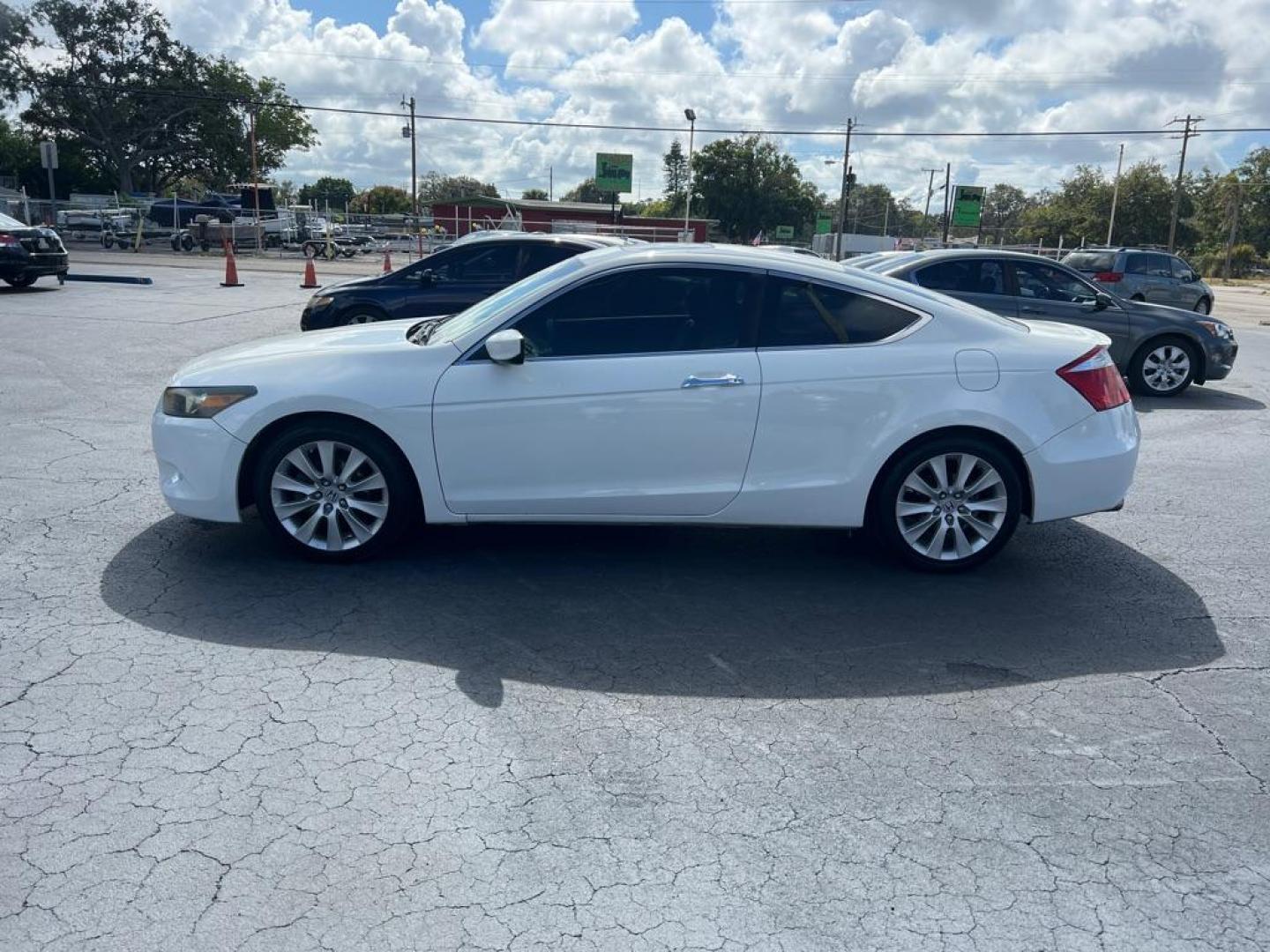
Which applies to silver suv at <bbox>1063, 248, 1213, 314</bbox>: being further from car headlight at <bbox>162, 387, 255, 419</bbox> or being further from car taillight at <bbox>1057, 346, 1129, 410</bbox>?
car headlight at <bbox>162, 387, 255, 419</bbox>

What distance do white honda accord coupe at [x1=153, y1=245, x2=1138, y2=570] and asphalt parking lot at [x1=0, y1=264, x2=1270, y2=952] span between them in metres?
0.38

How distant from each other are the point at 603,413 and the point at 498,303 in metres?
1.06

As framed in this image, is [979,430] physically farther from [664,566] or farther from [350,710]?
[350,710]

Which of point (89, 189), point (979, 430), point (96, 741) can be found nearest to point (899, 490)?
point (979, 430)

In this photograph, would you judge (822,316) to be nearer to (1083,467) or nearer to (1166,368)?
(1083,467)

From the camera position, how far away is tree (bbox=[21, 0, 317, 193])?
196ft

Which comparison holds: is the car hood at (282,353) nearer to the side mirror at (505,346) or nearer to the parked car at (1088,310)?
the side mirror at (505,346)

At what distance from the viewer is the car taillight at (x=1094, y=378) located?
5246 millimetres

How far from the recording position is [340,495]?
517 cm

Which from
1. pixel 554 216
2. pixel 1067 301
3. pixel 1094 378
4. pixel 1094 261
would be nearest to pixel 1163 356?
pixel 1067 301

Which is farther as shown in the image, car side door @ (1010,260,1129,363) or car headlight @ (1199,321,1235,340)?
car headlight @ (1199,321,1235,340)

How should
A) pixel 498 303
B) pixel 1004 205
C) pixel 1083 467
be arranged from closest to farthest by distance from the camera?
pixel 1083 467, pixel 498 303, pixel 1004 205

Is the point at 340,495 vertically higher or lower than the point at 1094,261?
lower

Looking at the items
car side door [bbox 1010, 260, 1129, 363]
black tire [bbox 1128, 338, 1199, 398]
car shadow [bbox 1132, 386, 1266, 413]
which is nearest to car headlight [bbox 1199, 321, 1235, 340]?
black tire [bbox 1128, 338, 1199, 398]
